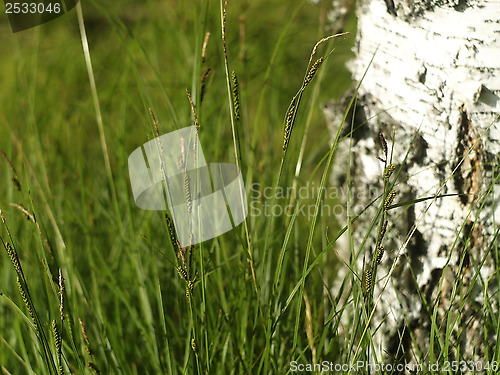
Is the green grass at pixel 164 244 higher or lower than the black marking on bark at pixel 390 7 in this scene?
lower

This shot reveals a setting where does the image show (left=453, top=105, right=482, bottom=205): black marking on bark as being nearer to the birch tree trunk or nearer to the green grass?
the birch tree trunk

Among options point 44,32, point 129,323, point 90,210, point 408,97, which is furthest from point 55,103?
point 408,97

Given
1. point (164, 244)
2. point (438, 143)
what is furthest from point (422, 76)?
point (164, 244)

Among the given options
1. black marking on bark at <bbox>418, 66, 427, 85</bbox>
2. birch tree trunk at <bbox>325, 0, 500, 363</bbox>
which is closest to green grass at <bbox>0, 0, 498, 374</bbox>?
birch tree trunk at <bbox>325, 0, 500, 363</bbox>

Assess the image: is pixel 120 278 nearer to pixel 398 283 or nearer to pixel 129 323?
pixel 129 323

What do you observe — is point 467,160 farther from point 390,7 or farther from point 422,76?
point 390,7

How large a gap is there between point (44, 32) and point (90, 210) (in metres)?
1.29

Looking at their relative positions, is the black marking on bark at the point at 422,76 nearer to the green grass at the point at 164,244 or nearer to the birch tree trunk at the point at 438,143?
the birch tree trunk at the point at 438,143

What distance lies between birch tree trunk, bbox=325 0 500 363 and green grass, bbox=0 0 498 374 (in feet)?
0.24

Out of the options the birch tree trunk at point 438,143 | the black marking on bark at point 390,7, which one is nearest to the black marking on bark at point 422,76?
the birch tree trunk at point 438,143

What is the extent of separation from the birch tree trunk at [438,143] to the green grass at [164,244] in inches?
2.9

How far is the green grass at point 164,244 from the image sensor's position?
76 cm

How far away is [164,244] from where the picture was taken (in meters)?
1.17

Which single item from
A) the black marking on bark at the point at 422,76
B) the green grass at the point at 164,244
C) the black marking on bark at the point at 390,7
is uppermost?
the black marking on bark at the point at 390,7
